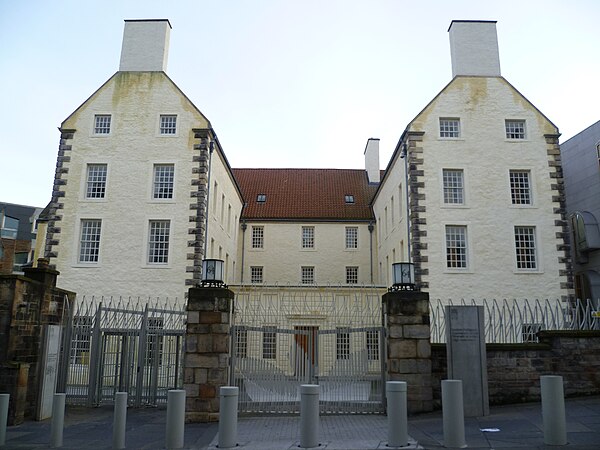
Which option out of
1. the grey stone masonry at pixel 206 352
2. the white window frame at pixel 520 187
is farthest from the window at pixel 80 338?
Answer: the white window frame at pixel 520 187

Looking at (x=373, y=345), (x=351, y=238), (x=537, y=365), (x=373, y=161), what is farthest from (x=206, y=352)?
(x=373, y=161)

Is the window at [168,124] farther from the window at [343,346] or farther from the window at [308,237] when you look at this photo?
the window at [343,346]

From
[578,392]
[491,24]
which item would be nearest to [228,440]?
[578,392]

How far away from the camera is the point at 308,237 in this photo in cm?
3484

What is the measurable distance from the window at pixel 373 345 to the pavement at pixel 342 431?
138 cm

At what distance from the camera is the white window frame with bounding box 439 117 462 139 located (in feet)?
82.2

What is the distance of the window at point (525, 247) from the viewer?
77.5 ft

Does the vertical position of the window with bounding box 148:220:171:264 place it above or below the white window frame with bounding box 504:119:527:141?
below

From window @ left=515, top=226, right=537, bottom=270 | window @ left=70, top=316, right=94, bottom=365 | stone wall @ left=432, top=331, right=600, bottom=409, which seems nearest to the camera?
stone wall @ left=432, top=331, right=600, bottom=409

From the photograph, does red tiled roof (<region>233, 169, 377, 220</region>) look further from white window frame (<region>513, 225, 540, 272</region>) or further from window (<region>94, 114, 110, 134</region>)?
white window frame (<region>513, 225, 540, 272</region>)

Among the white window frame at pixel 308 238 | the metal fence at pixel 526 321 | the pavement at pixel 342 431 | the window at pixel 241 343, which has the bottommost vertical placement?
the pavement at pixel 342 431

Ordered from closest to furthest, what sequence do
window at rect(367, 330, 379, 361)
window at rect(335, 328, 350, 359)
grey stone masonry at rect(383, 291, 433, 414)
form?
grey stone masonry at rect(383, 291, 433, 414)
window at rect(367, 330, 379, 361)
window at rect(335, 328, 350, 359)

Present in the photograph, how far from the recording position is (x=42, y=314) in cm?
1298

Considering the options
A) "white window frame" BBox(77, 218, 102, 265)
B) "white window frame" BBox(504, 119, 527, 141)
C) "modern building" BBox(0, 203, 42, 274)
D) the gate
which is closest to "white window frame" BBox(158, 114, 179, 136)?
"white window frame" BBox(77, 218, 102, 265)
